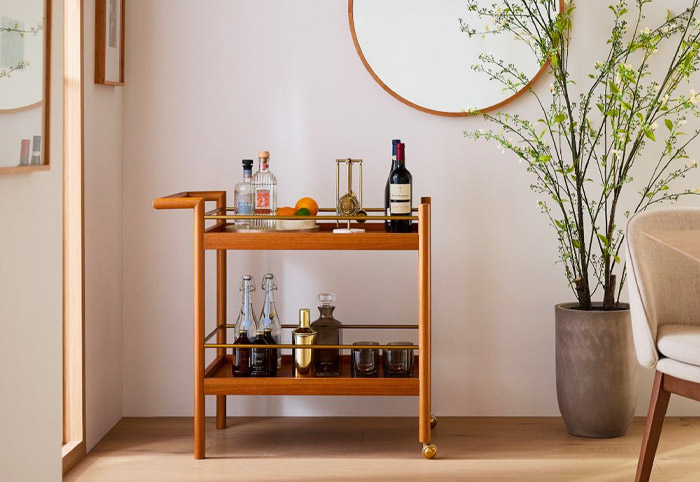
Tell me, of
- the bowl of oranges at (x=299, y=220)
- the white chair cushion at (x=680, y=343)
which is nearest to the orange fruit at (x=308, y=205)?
the bowl of oranges at (x=299, y=220)

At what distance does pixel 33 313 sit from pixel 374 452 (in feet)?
4.30

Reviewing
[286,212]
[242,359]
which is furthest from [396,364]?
[286,212]

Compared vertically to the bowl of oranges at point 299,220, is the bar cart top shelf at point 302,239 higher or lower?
lower

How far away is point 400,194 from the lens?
274 cm

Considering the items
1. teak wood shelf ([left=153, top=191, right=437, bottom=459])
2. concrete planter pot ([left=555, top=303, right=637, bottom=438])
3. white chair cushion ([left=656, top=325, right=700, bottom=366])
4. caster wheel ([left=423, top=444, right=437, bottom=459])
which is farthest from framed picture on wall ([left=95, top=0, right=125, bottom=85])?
white chair cushion ([left=656, top=325, right=700, bottom=366])

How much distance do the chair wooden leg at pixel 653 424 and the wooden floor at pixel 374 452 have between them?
0.23 metres

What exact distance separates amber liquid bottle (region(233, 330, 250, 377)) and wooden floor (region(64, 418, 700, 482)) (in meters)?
0.26

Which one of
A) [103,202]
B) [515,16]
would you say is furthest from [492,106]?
[103,202]

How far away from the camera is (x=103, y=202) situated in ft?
9.79

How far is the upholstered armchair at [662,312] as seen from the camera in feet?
7.38

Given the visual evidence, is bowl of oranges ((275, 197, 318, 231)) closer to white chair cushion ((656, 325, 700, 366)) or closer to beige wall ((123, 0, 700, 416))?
beige wall ((123, 0, 700, 416))

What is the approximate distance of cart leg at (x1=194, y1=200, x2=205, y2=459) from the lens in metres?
2.69

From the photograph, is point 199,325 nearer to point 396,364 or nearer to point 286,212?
point 286,212

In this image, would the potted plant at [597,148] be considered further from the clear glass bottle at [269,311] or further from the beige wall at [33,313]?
the beige wall at [33,313]
